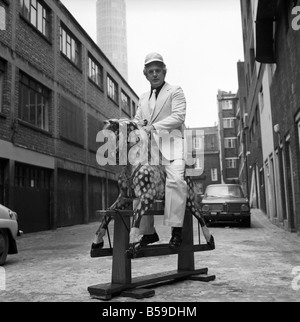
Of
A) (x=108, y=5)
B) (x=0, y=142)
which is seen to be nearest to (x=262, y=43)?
(x=0, y=142)

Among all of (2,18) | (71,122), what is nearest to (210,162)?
(71,122)

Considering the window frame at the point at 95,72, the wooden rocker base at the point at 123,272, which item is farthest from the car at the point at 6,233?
the window frame at the point at 95,72

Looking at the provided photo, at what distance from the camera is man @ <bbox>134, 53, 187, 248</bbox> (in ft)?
13.8

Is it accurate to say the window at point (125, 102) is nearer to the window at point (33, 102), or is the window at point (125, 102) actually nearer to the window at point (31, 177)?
the window at point (33, 102)

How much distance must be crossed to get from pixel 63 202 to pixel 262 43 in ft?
35.4

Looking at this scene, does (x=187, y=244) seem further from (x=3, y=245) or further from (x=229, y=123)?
(x=229, y=123)

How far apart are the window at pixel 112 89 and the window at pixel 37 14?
10.0 m

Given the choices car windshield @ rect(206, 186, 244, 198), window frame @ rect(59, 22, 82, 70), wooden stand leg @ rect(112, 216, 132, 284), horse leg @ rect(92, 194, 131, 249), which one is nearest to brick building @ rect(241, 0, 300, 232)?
car windshield @ rect(206, 186, 244, 198)

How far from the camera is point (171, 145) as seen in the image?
4.45 m

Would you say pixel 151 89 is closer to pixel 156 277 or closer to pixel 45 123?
pixel 156 277

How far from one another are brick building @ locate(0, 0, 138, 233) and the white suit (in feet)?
31.9

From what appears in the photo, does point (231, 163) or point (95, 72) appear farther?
point (231, 163)

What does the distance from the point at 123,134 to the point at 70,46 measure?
17961mm

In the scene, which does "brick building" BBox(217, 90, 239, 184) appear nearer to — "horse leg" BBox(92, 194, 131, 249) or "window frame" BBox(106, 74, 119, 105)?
"window frame" BBox(106, 74, 119, 105)
